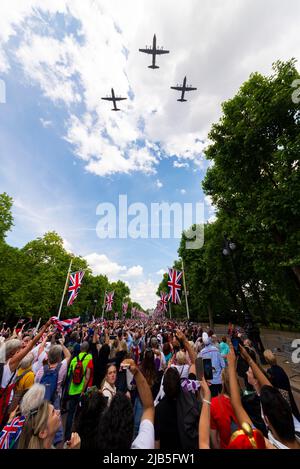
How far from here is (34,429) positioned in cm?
180

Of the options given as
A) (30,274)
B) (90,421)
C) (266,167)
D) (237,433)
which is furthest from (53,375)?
(30,274)

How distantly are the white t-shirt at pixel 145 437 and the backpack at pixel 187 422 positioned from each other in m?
0.49

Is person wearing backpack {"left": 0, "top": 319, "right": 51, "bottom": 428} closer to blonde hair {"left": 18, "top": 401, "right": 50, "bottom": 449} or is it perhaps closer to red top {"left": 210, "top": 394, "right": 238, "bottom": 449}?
blonde hair {"left": 18, "top": 401, "right": 50, "bottom": 449}

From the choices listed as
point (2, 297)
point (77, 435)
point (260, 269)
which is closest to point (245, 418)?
point (77, 435)

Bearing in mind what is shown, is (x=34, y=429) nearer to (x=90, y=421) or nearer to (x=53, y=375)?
(x=90, y=421)

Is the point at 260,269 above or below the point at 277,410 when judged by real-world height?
above

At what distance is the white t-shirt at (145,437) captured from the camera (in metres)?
1.65

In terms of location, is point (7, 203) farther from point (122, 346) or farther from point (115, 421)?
point (115, 421)

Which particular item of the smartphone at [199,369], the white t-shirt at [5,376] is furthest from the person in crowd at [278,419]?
the white t-shirt at [5,376]

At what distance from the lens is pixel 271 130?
41.0 ft

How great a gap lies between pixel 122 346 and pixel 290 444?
4.90 metres

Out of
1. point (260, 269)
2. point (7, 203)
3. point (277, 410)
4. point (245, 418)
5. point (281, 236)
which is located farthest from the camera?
point (7, 203)

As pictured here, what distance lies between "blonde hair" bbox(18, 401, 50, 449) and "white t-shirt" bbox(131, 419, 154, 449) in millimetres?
817
